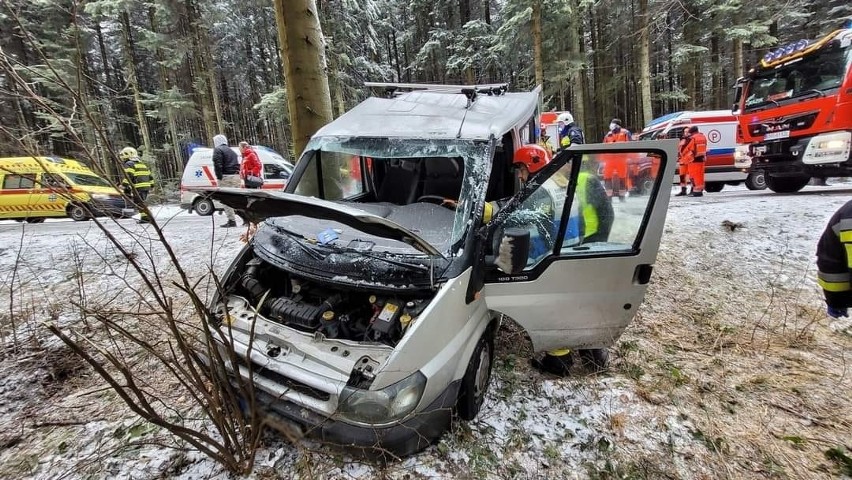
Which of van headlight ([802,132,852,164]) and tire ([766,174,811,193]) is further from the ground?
van headlight ([802,132,852,164])

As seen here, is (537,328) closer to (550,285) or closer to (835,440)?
(550,285)

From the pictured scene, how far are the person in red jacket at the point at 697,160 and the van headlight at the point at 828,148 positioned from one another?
2096 mm

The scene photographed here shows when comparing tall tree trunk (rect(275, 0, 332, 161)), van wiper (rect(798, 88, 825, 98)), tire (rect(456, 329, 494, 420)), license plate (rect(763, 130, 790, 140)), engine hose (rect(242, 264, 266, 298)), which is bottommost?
tire (rect(456, 329, 494, 420))

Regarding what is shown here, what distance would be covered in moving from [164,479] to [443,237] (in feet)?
7.12

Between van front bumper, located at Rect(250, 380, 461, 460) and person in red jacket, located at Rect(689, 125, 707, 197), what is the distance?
9.73 meters

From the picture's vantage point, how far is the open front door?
8.84ft

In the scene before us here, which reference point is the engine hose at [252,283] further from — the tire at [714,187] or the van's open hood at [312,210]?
the tire at [714,187]

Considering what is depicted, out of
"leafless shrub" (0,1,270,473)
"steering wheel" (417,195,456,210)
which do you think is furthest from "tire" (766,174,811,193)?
"leafless shrub" (0,1,270,473)

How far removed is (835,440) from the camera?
96.7 inches

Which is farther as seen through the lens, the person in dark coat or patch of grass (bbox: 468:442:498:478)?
the person in dark coat

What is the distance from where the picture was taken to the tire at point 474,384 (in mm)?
2521

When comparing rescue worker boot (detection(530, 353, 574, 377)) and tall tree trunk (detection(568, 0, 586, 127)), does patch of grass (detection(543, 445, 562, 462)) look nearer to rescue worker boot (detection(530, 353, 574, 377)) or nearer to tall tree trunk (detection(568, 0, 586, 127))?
rescue worker boot (detection(530, 353, 574, 377))

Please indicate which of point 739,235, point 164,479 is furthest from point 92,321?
point 739,235

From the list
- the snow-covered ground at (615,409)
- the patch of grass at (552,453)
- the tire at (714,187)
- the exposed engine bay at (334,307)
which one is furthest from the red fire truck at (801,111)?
the exposed engine bay at (334,307)
